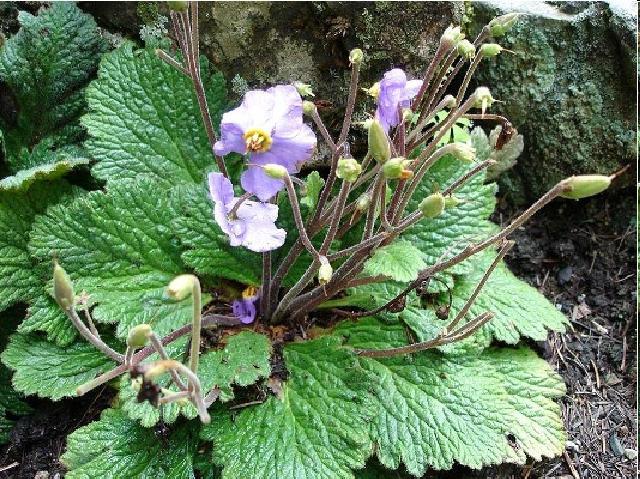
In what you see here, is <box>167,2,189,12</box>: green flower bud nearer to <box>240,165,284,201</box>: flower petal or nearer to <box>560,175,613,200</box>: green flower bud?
<box>240,165,284,201</box>: flower petal

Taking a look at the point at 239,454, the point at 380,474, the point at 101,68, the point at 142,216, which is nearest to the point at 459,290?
the point at 380,474

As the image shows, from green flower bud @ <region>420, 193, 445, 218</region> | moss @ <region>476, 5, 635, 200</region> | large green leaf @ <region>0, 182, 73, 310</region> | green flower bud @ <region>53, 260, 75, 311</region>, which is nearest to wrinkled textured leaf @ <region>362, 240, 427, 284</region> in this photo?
green flower bud @ <region>420, 193, 445, 218</region>

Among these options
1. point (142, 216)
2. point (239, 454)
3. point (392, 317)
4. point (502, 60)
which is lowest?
point (239, 454)

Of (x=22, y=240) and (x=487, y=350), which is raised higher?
(x=22, y=240)

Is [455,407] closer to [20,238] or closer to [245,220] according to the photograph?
[245,220]

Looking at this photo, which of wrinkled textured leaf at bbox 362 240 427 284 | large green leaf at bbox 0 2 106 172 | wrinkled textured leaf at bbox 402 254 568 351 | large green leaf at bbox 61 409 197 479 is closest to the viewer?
wrinkled textured leaf at bbox 362 240 427 284

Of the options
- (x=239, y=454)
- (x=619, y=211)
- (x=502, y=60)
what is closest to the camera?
(x=239, y=454)

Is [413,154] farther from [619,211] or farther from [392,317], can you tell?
[619,211]
